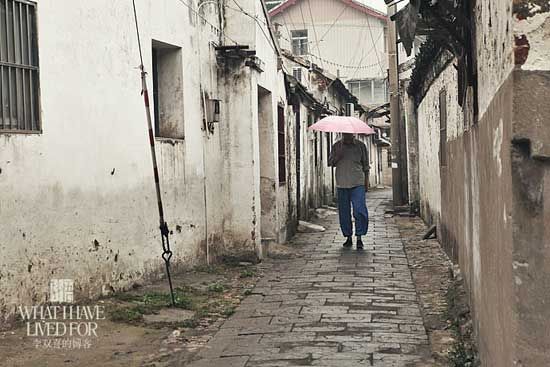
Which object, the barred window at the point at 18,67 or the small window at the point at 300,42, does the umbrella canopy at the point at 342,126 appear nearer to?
the barred window at the point at 18,67

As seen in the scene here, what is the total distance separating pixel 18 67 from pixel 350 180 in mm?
6432

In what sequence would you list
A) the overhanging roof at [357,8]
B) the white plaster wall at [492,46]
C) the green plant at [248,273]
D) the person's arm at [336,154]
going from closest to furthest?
1. the white plaster wall at [492,46]
2. the green plant at [248,273]
3. the person's arm at [336,154]
4. the overhanging roof at [357,8]

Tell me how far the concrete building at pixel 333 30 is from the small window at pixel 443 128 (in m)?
25.8

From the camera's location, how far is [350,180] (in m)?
11.4

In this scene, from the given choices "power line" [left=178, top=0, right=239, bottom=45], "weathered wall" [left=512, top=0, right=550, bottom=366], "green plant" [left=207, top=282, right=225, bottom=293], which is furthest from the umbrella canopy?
"weathered wall" [left=512, top=0, right=550, bottom=366]

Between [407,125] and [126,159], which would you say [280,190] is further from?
[407,125]

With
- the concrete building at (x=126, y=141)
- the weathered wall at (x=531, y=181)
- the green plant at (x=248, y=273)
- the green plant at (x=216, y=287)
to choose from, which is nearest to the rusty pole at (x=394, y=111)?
the concrete building at (x=126, y=141)

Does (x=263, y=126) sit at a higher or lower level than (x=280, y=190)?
higher

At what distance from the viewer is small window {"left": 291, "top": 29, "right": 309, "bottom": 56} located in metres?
36.0

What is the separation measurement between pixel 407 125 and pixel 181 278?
977 cm

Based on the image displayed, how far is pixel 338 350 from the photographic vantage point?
540cm

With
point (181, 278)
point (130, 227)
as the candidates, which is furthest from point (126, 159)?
point (181, 278)

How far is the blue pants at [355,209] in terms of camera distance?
11.2 m

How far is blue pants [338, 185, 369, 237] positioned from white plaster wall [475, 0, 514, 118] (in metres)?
6.88
